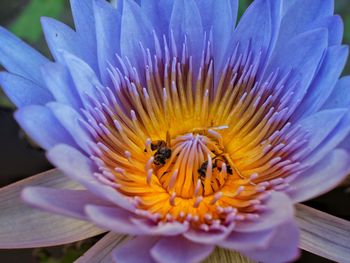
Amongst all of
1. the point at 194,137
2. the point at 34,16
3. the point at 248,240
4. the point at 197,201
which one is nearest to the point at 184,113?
the point at 194,137

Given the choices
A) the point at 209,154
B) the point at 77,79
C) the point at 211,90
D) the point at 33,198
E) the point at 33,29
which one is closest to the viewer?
the point at 33,198

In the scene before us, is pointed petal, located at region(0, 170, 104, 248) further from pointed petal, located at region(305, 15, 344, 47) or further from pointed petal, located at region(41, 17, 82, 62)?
pointed petal, located at region(305, 15, 344, 47)

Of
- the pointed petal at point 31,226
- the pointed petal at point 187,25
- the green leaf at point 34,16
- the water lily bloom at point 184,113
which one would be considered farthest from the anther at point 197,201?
the green leaf at point 34,16

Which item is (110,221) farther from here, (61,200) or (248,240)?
(248,240)

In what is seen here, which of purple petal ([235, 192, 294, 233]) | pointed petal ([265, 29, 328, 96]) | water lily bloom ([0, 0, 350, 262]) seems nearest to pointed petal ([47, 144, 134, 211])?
water lily bloom ([0, 0, 350, 262])

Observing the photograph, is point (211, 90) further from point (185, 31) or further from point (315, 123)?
point (315, 123)

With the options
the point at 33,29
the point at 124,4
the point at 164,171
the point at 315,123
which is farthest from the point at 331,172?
the point at 33,29
